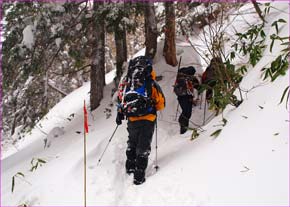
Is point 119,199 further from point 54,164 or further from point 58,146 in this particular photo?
point 58,146

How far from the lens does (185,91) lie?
815cm

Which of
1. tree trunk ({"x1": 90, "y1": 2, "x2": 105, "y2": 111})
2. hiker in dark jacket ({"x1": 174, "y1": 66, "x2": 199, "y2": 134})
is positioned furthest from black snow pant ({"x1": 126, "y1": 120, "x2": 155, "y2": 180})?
tree trunk ({"x1": 90, "y1": 2, "x2": 105, "y2": 111})

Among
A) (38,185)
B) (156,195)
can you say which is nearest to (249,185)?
(156,195)

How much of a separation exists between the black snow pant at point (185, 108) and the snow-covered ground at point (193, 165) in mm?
332

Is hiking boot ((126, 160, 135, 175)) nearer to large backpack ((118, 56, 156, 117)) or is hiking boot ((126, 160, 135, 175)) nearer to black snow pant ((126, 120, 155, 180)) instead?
black snow pant ((126, 120, 155, 180))

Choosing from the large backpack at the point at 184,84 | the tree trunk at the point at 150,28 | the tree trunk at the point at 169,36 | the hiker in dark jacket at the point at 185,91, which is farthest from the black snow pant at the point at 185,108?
the tree trunk at the point at 150,28

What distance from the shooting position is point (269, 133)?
5.15 m

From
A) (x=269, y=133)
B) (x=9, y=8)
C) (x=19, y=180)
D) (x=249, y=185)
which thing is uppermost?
(x=9, y=8)

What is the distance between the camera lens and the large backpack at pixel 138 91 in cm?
622

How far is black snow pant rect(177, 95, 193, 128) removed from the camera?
8227mm

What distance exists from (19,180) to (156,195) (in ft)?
11.8

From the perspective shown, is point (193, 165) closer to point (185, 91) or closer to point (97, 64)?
point (185, 91)

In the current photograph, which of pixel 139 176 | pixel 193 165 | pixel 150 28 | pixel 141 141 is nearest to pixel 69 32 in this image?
pixel 150 28

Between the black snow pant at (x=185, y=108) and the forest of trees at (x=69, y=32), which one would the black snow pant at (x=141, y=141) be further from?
the forest of trees at (x=69, y=32)
